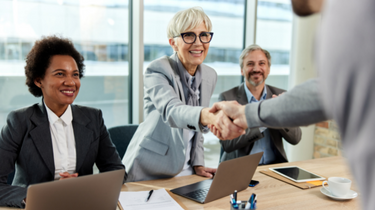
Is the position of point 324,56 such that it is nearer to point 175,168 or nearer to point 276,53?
point 175,168

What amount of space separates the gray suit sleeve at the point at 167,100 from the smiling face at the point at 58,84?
0.42 m

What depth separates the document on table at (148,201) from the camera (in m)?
1.30

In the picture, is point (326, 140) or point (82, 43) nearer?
point (82, 43)

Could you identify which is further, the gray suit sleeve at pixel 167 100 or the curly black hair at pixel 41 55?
the curly black hair at pixel 41 55

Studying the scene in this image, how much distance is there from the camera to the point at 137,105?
315 centimetres

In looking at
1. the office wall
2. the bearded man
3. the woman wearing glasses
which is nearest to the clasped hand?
the woman wearing glasses

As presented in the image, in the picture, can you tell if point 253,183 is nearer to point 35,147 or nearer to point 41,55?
point 35,147

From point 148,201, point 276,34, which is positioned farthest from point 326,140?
point 148,201

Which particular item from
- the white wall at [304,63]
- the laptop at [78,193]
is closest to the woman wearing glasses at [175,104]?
the laptop at [78,193]

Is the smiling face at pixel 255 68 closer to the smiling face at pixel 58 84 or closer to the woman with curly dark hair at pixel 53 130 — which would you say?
the woman with curly dark hair at pixel 53 130

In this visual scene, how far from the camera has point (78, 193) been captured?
42.3 inches

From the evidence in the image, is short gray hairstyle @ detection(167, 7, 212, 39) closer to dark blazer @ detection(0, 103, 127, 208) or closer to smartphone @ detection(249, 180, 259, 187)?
dark blazer @ detection(0, 103, 127, 208)

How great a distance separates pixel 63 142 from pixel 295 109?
4.17 ft

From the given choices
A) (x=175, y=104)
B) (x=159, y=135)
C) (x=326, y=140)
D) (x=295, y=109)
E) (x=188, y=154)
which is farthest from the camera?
(x=326, y=140)
